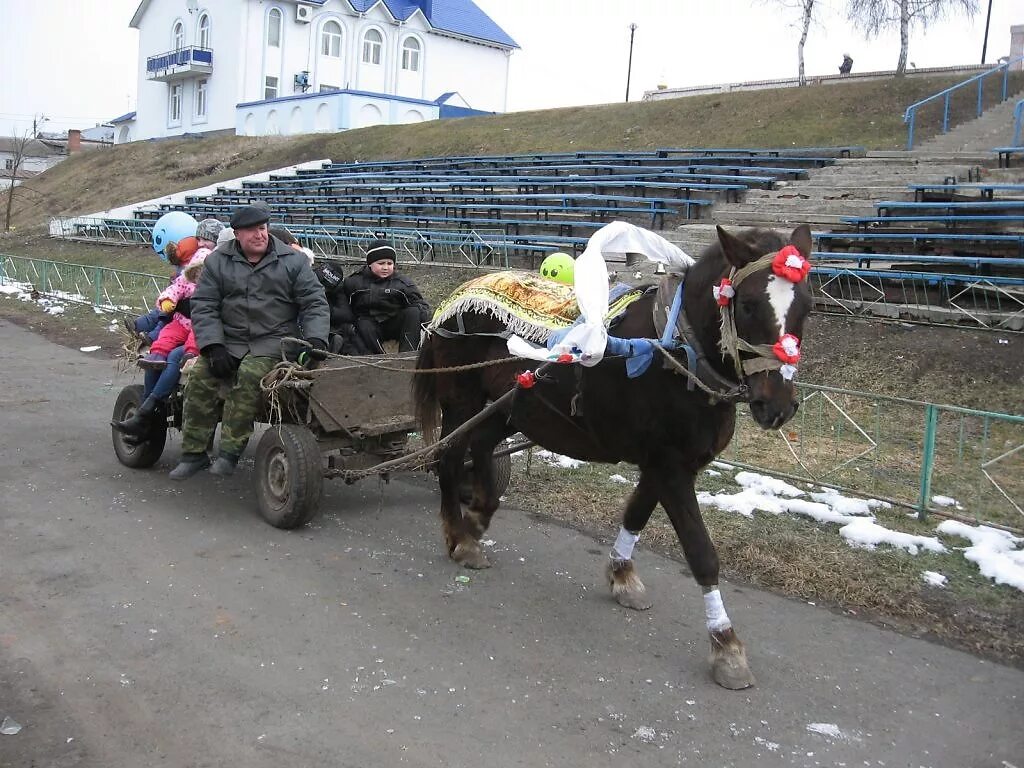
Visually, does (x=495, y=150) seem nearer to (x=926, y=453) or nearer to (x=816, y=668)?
(x=926, y=453)

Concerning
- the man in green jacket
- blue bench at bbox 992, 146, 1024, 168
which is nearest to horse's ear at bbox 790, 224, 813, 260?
the man in green jacket

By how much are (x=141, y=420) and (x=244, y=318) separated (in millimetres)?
1365

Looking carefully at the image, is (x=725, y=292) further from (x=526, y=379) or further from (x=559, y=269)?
(x=559, y=269)

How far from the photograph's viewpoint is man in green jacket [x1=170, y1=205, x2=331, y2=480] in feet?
19.8

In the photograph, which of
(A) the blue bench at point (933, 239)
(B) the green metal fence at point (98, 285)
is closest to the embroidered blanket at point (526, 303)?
(A) the blue bench at point (933, 239)

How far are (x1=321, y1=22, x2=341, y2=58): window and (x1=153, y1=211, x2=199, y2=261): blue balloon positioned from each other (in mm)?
50660

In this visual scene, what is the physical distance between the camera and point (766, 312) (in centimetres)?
364

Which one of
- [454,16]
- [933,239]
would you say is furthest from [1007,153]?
[454,16]

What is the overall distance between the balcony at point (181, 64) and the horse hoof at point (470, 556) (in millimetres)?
54748

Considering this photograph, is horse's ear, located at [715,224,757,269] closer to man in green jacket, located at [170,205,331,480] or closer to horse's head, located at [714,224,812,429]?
horse's head, located at [714,224,812,429]

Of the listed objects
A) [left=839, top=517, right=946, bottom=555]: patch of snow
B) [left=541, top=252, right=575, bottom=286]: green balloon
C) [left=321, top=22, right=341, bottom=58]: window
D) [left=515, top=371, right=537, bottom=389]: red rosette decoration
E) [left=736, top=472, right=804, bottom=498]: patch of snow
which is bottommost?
[left=839, top=517, right=946, bottom=555]: patch of snow

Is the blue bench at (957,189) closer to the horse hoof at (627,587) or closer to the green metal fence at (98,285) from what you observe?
the horse hoof at (627,587)

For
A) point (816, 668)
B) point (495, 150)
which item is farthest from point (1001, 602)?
point (495, 150)

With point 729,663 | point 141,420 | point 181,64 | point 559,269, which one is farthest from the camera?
point 181,64
